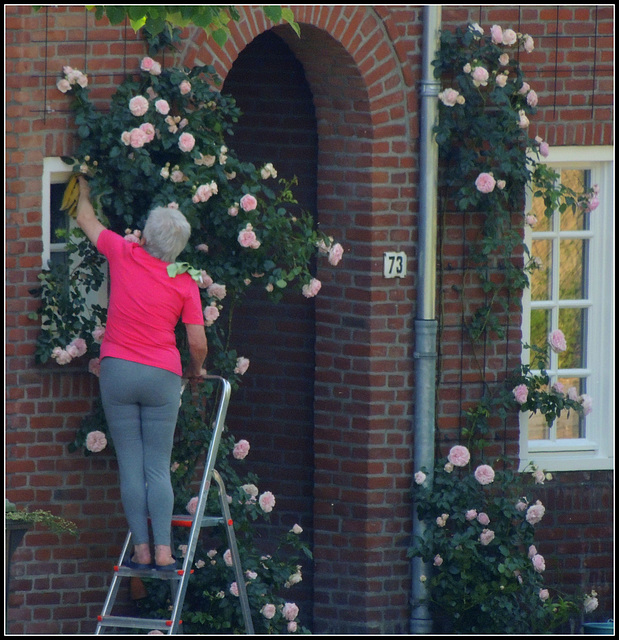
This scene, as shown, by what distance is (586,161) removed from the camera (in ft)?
29.6

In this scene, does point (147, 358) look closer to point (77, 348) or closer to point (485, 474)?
point (77, 348)

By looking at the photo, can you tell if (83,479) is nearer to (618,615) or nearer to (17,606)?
(17,606)

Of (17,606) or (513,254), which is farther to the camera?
(513,254)

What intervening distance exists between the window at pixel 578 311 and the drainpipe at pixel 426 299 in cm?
79

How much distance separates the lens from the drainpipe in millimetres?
8406

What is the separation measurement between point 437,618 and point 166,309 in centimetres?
289

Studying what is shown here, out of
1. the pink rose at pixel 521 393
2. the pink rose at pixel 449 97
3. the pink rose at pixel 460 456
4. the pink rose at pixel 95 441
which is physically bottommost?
the pink rose at pixel 460 456

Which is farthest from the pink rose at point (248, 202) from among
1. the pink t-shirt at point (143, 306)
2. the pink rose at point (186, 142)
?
the pink t-shirt at point (143, 306)

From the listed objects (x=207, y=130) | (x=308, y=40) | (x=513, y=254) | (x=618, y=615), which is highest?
(x=308, y=40)

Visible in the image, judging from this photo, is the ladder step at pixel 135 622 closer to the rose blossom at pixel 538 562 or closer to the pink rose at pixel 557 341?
the rose blossom at pixel 538 562

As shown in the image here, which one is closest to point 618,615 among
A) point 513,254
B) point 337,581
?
point 337,581

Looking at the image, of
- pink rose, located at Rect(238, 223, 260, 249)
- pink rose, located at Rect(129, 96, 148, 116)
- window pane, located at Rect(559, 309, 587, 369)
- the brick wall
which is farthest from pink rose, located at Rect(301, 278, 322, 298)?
window pane, located at Rect(559, 309, 587, 369)

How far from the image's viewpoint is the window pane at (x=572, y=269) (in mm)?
9133

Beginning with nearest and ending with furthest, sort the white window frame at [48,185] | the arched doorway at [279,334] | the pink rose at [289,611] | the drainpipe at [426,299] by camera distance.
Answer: the white window frame at [48,185], the pink rose at [289,611], the drainpipe at [426,299], the arched doorway at [279,334]
